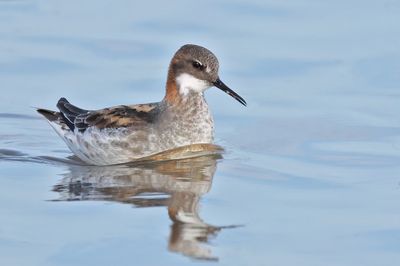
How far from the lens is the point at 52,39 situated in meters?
17.2

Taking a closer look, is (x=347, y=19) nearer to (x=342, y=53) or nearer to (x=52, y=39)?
(x=342, y=53)

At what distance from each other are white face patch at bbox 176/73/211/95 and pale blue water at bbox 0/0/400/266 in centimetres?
61

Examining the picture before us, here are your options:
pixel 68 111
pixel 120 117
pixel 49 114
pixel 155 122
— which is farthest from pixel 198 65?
pixel 49 114

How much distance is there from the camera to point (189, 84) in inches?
554

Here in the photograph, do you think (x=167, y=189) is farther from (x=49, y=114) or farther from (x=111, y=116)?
(x=49, y=114)

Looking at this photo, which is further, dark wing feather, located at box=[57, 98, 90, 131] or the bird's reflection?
dark wing feather, located at box=[57, 98, 90, 131]

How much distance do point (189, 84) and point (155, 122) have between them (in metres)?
0.67

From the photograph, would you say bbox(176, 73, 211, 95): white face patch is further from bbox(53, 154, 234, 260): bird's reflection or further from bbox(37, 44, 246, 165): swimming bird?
bbox(53, 154, 234, 260): bird's reflection

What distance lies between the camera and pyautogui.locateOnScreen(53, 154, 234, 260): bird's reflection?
395 inches

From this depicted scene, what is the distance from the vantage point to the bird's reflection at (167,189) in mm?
10039

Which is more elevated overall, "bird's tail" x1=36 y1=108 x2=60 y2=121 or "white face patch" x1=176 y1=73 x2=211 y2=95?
"white face patch" x1=176 y1=73 x2=211 y2=95

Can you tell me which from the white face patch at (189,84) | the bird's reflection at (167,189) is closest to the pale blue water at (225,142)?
the bird's reflection at (167,189)

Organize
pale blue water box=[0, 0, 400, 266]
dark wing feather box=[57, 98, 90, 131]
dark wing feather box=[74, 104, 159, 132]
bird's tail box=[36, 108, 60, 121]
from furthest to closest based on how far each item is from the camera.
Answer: bird's tail box=[36, 108, 60, 121] < dark wing feather box=[57, 98, 90, 131] < dark wing feather box=[74, 104, 159, 132] < pale blue water box=[0, 0, 400, 266]

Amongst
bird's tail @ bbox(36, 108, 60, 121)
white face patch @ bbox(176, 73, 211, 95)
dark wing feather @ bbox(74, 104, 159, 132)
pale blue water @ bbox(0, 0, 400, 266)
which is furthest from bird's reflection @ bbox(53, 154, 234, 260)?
bird's tail @ bbox(36, 108, 60, 121)
